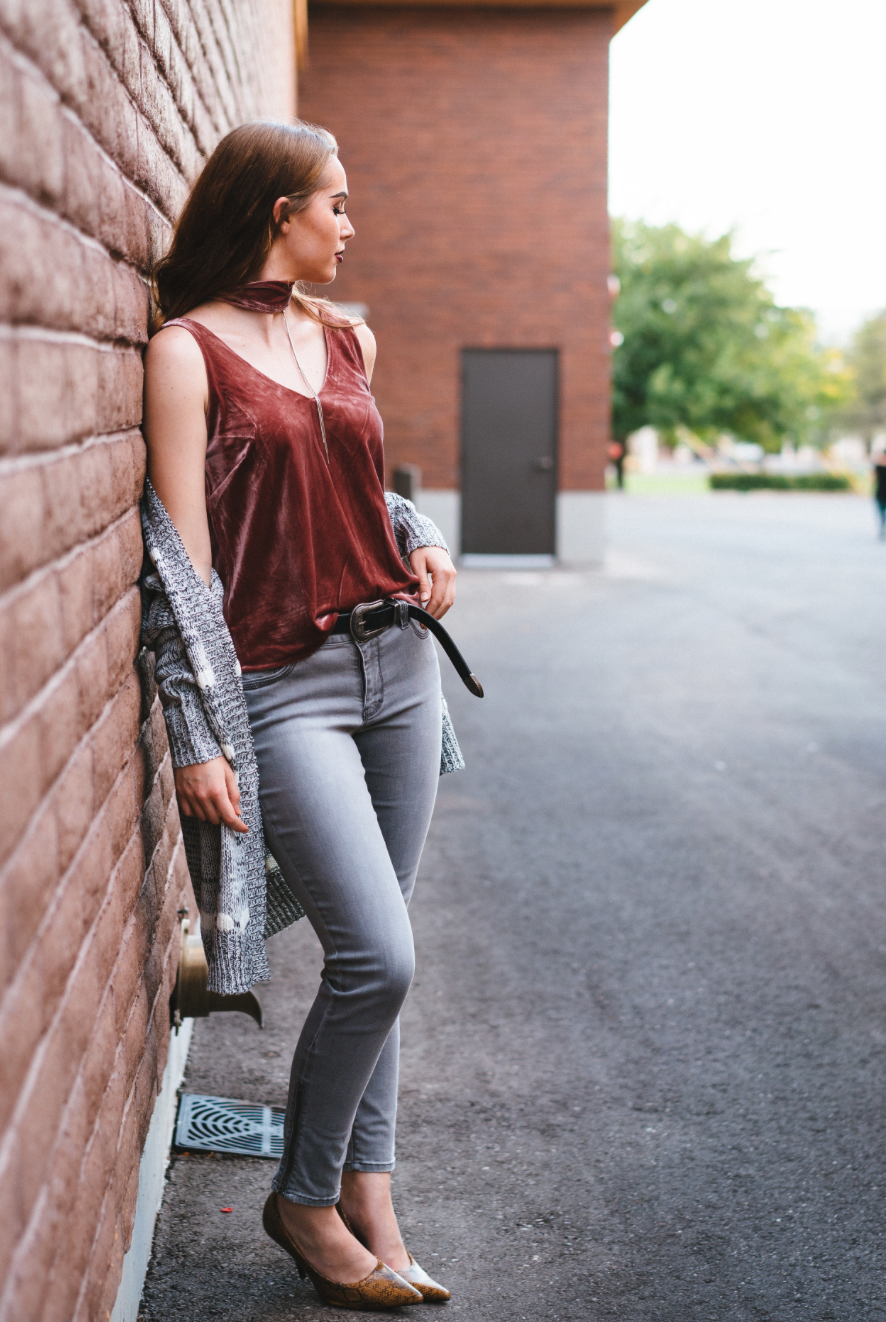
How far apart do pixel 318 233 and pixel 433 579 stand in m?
0.71

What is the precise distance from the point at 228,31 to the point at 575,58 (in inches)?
607

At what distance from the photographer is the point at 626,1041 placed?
13.0 feet

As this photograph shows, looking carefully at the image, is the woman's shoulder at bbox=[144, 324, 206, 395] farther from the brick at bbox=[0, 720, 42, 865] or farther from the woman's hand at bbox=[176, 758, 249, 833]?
the brick at bbox=[0, 720, 42, 865]

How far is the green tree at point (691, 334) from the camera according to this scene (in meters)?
44.6

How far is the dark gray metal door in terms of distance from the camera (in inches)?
763

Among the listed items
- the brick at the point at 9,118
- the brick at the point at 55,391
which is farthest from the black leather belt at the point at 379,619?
the brick at the point at 9,118

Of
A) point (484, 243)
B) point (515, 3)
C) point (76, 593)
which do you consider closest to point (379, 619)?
point (76, 593)

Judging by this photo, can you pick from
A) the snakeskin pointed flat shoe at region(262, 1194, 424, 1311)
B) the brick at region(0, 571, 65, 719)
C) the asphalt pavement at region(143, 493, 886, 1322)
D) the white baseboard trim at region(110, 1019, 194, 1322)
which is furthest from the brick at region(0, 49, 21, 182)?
the asphalt pavement at region(143, 493, 886, 1322)

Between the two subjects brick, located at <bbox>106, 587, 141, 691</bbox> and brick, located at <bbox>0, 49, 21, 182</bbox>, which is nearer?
brick, located at <bbox>0, 49, 21, 182</bbox>

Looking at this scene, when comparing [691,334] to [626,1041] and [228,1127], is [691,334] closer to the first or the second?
[626,1041]

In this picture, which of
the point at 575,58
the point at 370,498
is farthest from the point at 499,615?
the point at 370,498

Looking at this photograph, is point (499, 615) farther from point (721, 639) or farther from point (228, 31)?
point (228, 31)

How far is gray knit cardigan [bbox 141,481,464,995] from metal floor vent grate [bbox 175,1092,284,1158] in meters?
1.02

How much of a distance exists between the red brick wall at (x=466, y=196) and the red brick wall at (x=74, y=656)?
1683 cm
